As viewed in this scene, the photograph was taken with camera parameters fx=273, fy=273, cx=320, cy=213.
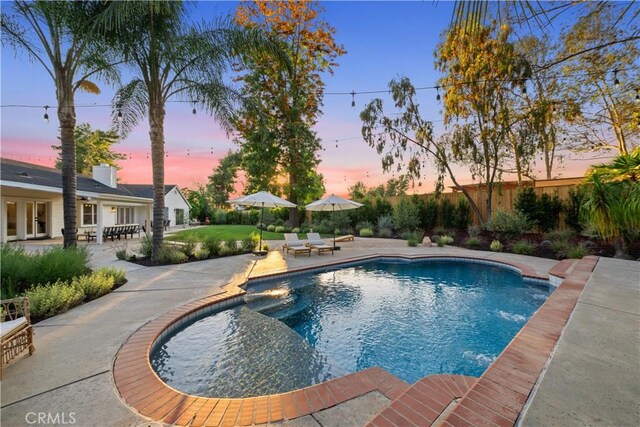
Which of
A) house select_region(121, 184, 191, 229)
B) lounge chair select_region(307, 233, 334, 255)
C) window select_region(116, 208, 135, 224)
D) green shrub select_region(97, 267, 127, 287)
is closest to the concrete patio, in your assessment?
green shrub select_region(97, 267, 127, 287)

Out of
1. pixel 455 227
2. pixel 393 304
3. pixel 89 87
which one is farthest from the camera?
pixel 455 227

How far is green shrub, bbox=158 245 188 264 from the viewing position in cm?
890

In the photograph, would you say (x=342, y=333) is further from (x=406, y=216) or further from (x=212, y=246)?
(x=406, y=216)

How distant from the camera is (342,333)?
493cm

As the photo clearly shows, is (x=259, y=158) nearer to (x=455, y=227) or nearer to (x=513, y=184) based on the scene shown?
(x=455, y=227)

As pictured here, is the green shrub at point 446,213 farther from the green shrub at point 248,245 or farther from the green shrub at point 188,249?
the green shrub at point 188,249

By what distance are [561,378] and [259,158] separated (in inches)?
717

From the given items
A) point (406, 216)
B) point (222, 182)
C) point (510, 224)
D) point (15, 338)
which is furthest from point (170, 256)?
point (222, 182)

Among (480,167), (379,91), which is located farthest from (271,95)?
(480,167)

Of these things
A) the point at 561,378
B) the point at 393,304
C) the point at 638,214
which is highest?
the point at 638,214

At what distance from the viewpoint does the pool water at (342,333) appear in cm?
355

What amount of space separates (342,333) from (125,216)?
954 inches

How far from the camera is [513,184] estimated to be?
18.4 m

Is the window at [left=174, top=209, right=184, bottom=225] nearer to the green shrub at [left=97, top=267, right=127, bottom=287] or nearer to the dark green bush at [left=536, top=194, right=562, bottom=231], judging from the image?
the green shrub at [left=97, top=267, right=127, bottom=287]
